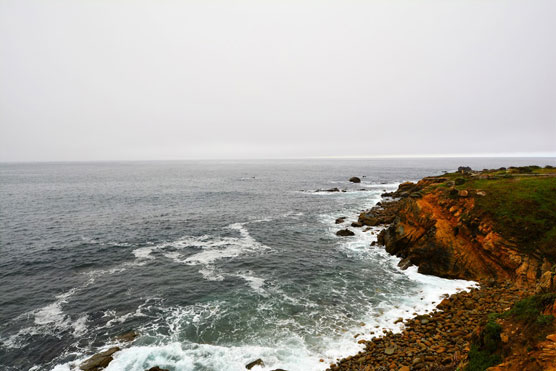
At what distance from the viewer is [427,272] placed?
3109 cm

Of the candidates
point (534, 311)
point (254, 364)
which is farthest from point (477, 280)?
point (254, 364)

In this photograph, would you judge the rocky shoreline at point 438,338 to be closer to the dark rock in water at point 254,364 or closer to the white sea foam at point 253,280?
the dark rock in water at point 254,364

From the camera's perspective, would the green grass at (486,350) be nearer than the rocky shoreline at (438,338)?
Yes

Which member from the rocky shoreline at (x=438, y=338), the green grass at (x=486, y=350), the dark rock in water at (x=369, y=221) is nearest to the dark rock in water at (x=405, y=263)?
the rocky shoreline at (x=438, y=338)

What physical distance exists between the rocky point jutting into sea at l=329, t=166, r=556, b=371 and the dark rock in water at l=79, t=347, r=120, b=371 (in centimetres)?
1680

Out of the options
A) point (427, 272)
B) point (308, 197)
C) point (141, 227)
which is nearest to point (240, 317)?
point (427, 272)

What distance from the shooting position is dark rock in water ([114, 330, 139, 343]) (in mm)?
21570

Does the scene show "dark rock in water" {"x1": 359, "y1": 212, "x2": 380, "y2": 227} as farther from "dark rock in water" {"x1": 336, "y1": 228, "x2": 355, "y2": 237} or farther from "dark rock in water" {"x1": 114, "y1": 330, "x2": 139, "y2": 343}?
"dark rock in water" {"x1": 114, "y1": 330, "x2": 139, "y2": 343}

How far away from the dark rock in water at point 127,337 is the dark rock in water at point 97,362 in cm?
167

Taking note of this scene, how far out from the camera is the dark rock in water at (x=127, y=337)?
21.6 m

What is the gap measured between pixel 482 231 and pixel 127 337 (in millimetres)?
39065

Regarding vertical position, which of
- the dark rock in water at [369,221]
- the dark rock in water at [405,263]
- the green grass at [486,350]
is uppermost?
the green grass at [486,350]

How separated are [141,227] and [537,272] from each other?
204 feet

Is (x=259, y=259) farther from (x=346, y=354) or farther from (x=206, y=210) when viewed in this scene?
(x=206, y=210)
